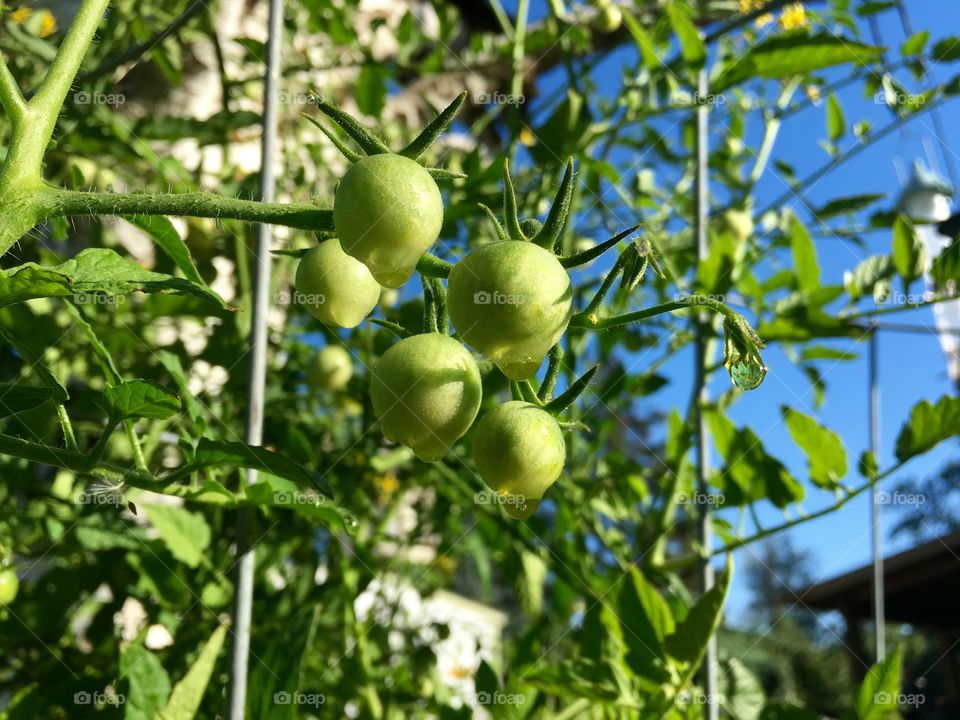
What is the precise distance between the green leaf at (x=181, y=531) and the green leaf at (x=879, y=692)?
568mm

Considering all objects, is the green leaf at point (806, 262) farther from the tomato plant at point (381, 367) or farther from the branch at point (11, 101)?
the branch at point (11, 101)

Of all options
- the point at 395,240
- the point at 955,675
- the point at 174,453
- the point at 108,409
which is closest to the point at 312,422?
the point at 174,453


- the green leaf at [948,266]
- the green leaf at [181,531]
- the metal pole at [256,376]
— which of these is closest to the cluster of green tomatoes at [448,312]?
the metal pole at [256,376]

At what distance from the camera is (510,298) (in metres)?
0.34

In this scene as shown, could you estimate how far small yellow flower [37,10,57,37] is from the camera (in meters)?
1.20

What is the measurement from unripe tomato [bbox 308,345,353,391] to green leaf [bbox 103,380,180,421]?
0.54m

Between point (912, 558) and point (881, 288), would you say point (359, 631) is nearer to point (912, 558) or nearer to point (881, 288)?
point (881, 288)

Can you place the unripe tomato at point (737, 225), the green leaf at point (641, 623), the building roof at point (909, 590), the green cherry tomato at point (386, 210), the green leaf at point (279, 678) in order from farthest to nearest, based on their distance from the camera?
the building roof at point (909, 590) < the unripe tomato at point (737, 225) < the green leaf at point (641, 623) < the green leaf at point (279, 678) < the green cherry tomato at point (386, 210)

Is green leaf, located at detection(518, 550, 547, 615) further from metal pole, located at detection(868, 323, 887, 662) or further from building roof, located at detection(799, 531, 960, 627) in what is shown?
building roof, located at detection(799, 531, 960, 627)

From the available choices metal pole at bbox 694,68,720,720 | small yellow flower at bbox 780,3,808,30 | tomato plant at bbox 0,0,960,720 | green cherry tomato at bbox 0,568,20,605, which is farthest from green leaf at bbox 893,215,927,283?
green cherry tomato at bbox 0,568,20,605

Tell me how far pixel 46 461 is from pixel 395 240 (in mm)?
192

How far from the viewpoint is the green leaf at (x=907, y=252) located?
830mm

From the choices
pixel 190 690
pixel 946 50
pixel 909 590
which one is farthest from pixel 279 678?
pixel 909 590

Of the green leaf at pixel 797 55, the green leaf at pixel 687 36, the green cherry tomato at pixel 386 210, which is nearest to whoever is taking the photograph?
the green cherry tomato at pixel 386 210
